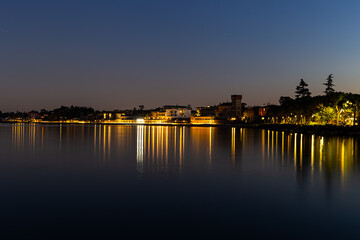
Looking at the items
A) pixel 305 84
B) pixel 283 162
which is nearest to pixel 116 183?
pixel 283 162

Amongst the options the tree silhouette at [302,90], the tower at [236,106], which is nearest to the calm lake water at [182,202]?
the tree silhouette at [302,90]

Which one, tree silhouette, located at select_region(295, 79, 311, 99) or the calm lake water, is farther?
tree silhouette, located at select_region(295, 79, 311, 99)

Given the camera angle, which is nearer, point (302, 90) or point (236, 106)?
point (302, 90)

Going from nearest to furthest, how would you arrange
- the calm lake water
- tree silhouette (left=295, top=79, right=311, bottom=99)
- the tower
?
the calm lake water
tree silhouette (left=295, top=79, right=311, bottom=99)
the tower

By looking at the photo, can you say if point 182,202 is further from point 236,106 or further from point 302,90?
point 236,106

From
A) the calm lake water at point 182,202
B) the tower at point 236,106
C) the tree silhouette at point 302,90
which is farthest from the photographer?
the tower at point 236,106

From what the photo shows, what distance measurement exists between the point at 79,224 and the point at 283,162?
Answer: 720 inches

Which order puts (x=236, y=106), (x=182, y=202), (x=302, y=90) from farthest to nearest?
(x=236, y=106) < (x=302, y=90) < (x=182, y=202)

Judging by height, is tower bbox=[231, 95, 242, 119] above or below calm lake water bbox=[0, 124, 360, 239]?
above

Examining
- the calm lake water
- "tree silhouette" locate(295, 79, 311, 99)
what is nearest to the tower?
"tree silhouette" locate(295, 79, 311, 99)

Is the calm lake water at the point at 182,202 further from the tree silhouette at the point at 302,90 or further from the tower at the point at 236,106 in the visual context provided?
the tower at the point at 236,106

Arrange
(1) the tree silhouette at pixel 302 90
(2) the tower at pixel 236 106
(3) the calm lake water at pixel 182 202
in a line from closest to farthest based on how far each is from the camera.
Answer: (3) the calm lake water at pixel 182 202, (1) the tree silhouette at pixel 302 90, (2) the tower at pixel 236 106

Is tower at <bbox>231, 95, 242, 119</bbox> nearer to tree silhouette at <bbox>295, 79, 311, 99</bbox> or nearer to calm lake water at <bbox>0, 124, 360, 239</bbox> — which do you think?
tree silhouette at <bbox>295, 79, 311, 99</bbox>

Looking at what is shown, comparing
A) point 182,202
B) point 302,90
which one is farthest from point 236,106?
point 182,202
